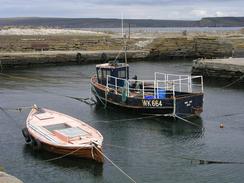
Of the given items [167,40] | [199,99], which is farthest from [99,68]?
[167,40]

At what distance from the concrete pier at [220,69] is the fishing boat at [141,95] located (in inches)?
767

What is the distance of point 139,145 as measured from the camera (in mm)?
27781

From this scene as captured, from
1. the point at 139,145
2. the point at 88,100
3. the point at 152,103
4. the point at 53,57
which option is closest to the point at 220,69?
the point at 88,100

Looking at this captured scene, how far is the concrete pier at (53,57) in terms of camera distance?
72.9 m

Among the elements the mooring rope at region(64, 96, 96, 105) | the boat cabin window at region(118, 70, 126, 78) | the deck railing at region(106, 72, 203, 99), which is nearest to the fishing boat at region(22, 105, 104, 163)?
the deck railing at region(106, 72, 203, 99)

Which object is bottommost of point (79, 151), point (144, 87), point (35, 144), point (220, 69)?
point (35, 144)

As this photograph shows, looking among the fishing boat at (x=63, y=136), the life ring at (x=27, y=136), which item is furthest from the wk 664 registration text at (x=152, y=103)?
the life ring at (x=27, y=136)

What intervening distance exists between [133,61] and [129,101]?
156ft

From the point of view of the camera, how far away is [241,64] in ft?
180

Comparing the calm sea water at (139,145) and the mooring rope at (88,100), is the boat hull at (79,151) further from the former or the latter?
the mooring rope at (88,100)

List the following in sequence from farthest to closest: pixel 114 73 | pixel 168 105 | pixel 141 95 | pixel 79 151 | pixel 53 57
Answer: pixel 53 57
pixel 114 73
pixel 141 95
pixel 168 105
pixel 79 151

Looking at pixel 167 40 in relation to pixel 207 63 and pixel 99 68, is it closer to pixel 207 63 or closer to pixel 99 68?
pixel 207 63

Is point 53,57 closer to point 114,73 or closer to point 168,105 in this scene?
point 114,73

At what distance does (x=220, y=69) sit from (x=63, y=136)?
36.1 meters
